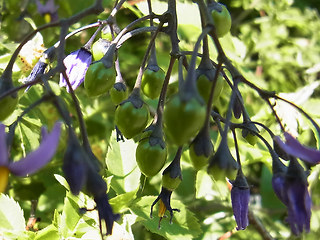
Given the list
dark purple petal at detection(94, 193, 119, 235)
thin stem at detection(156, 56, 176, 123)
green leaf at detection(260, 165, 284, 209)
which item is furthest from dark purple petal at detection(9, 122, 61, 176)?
green leaf at detection(260, 165, 284, 209)

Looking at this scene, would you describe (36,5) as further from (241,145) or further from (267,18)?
(267,18)

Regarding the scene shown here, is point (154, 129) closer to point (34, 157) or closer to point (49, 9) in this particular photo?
point (34, 157)

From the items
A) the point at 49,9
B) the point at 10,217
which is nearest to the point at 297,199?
the point at 10,217

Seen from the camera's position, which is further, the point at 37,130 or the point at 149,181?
the point at 149,181

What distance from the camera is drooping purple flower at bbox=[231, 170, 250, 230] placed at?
792 mm

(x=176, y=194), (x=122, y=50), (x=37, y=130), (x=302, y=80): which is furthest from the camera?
(x=302, y=80)

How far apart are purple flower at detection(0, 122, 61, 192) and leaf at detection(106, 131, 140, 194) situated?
15.9 inches

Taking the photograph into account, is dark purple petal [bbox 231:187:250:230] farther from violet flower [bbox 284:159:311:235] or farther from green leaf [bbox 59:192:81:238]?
green leaf [bbox 59:192:81:238]

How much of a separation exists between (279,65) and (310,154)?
1.38 m

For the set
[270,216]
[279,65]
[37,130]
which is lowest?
[270,216]

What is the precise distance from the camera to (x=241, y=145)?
50.1 inches

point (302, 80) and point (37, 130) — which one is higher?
point (37, 130)

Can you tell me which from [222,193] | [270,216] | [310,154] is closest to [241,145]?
[222,193]

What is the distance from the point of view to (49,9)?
4.56 ft
